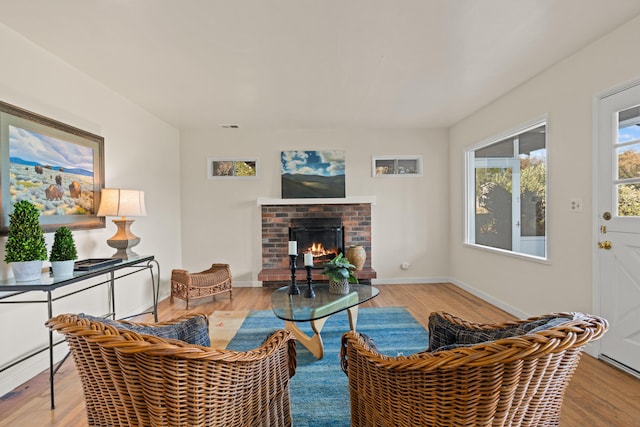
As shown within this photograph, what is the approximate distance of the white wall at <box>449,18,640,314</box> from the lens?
2.28m

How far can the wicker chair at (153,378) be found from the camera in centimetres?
94

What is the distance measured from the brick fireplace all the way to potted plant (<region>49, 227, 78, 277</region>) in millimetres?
2753

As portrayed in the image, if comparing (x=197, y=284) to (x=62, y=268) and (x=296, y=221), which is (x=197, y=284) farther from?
(x=62, y=268)

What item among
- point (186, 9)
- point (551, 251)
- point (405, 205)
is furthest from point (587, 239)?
point (186, 9)

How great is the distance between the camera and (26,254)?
1.87 m

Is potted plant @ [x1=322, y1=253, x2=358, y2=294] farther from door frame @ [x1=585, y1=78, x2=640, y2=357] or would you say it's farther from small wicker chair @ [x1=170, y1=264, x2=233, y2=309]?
small wicker chair @ [x1=170, y1=264, x2=233, y2=309]

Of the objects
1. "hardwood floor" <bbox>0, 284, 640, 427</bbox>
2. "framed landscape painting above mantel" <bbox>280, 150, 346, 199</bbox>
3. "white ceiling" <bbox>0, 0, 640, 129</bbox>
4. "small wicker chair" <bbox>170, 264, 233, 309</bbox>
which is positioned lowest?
"hardwood floor" <bbox>0, 284, 640, 427</bbox>

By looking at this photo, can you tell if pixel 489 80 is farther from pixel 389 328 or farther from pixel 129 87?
pixel 129 87

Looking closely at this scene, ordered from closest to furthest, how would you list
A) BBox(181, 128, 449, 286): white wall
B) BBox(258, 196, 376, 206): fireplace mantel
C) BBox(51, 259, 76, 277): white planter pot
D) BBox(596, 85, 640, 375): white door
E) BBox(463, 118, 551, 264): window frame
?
BBox(51, 259, 76, 277): white planter pot → BBox(596, 85, 640, 375): white door → BBox(463, 118, 551, 264): window frame → BBox(258, 196, 376, 206): fireplace mantel → BBox(181, 128, 449, 286): white wall

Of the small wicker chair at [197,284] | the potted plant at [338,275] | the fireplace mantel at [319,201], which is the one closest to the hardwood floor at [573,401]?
the small wicker chair at [197,284]

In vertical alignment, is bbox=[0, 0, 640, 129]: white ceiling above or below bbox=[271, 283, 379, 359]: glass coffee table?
above

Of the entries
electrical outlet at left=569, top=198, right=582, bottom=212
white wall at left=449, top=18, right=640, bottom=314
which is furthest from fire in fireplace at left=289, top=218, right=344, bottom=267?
electrical outlet at left=569, top=198, right=582, bottom=212

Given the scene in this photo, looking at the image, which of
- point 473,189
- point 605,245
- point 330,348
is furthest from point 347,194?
point 605,245

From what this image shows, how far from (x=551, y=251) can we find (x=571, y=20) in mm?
1894
